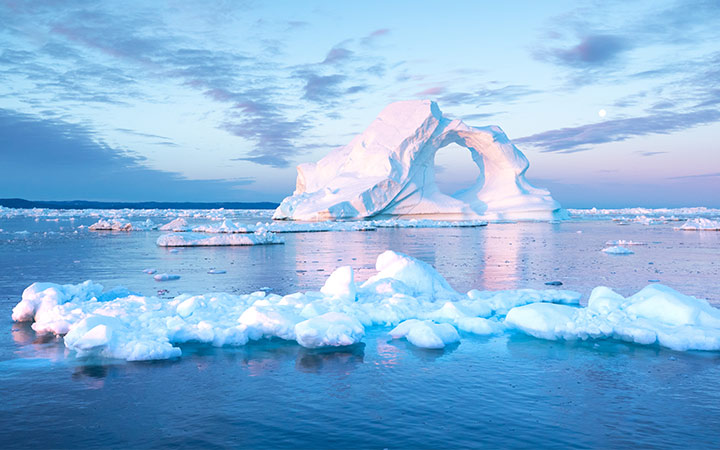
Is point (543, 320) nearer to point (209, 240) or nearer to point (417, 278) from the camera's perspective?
point (417, 278)

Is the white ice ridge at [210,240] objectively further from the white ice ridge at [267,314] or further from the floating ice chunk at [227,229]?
the white ice ridge at [267,314]

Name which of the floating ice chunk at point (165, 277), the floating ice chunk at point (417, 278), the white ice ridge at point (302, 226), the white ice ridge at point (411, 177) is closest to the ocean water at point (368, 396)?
the floating ice chunk at point (417, 278)

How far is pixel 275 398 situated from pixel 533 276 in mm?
9302

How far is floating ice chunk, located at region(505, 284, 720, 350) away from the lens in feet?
21.7

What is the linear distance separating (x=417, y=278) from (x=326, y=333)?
3.41 metres

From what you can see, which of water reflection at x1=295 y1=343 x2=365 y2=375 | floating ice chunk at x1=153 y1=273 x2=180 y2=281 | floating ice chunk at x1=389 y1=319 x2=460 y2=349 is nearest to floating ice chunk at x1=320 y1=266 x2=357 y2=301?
floating ice chunk at x1=389 y1=319 x2=460 y2=349

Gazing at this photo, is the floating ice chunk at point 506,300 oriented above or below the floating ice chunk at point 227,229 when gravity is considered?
below

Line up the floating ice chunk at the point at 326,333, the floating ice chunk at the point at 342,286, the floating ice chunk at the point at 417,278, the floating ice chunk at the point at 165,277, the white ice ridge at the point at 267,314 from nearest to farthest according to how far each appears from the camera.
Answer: the white ice ridge at the point at 267,314 → the floating ice chunk at the point at 326,333 → the floating ice chunk at the point at 342,286 → the floating ice chunk at the point at 417,278 → the floating ice chunk at the point at 165,277

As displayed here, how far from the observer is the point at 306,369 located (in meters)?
5.87

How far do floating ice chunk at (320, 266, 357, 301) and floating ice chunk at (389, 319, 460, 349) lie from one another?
1608mm

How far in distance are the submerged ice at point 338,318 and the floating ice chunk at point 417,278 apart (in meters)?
0.51

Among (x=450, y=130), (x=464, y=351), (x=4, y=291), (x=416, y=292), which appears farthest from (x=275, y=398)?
(x=450, y=130)

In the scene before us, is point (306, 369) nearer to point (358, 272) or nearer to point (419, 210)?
point (358, 272)

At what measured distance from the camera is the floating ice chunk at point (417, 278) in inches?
378
